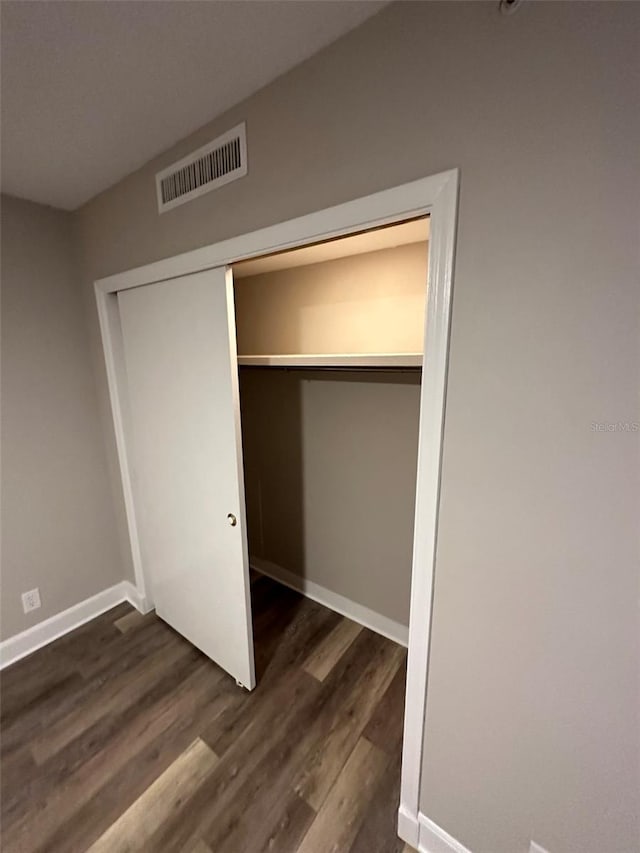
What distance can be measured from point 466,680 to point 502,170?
1.29 metres

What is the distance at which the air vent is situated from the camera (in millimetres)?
1108

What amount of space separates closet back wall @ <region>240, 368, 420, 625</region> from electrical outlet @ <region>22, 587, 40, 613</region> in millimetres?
1365

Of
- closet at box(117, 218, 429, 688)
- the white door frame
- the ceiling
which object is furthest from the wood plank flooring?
the ceiling

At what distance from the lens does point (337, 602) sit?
2.26 m

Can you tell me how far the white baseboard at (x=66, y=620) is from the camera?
192 cm

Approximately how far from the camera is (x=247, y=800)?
1.30 meters

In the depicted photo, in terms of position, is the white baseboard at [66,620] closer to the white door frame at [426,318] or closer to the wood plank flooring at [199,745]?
the wood plank flooring at [199,745]

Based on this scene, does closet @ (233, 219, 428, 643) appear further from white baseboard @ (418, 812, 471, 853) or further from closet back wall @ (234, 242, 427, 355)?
white baseboard @ (418, 812, 471, 853)

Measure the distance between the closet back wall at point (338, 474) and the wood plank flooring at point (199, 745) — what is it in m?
0.39

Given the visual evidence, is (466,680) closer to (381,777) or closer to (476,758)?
(476,758)

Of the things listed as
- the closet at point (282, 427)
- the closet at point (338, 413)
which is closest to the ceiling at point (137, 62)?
the closet at point (282, 427)

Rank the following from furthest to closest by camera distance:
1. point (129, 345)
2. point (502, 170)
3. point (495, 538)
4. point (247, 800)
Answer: point (129, 345), point (247, 800), point (495, 538), point (502, 170)

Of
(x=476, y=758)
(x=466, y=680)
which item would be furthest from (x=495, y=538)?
(x=476, y=758)

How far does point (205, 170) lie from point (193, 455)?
1.14m
